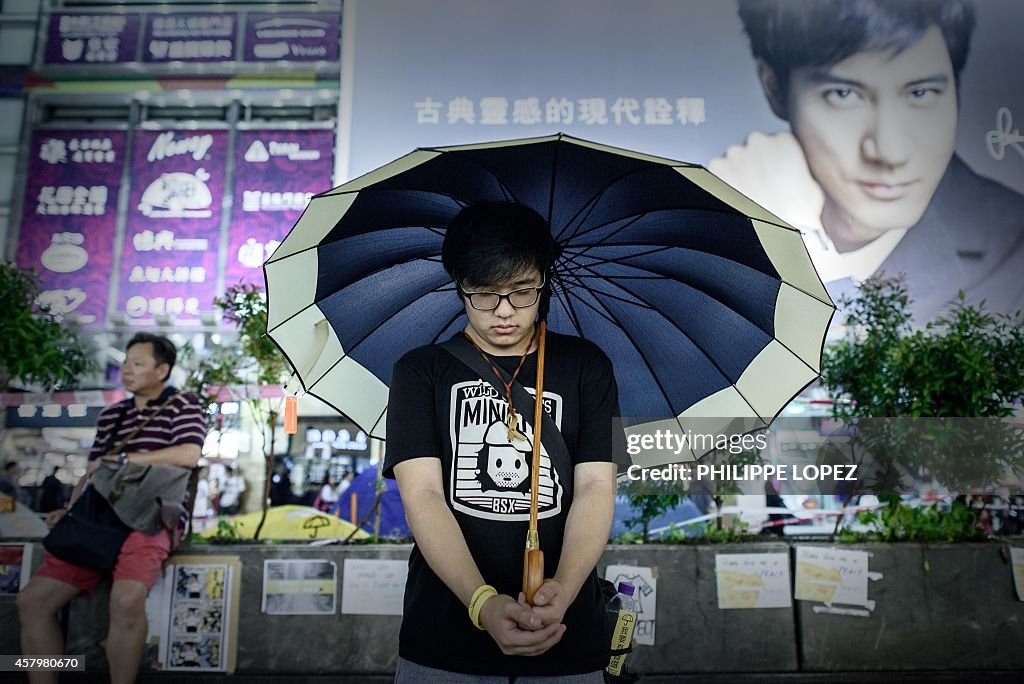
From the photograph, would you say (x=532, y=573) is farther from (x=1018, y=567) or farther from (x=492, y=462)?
(x=1018, y=567)

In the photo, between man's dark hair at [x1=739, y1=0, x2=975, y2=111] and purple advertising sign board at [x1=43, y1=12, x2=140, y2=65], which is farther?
purple advertising sign board at [x1=43, y1=12, x2=140, y2=65]

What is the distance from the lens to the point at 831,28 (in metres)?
4.46

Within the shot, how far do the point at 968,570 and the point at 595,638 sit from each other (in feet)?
8.37

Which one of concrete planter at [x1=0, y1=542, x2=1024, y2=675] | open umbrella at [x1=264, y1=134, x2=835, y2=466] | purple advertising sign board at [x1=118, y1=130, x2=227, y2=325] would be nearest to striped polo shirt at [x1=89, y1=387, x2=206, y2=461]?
concrete planter at [x1=0, y1=542, x2=1024, y2=675]

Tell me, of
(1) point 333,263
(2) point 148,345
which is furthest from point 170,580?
(1) point 333,263

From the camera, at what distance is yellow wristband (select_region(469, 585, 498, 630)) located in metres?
1.14

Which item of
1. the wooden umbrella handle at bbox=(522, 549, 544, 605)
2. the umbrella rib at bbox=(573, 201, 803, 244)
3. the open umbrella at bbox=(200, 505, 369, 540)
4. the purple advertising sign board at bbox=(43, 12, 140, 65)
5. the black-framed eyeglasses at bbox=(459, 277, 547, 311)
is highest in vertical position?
the purple advertising sign board at bbox=(43, 12, 140, 65)

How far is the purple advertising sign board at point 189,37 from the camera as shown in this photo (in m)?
4.68

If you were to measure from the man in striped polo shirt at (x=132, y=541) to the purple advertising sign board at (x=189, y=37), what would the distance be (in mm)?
2562

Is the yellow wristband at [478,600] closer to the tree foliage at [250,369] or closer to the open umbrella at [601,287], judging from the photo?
the open umbrella at [601,287]

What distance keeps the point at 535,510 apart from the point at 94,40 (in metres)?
4.86

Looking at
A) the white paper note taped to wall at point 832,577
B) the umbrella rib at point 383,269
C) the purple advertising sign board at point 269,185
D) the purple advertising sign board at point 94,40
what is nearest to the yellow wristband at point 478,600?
the umbrella rib at point 383,269

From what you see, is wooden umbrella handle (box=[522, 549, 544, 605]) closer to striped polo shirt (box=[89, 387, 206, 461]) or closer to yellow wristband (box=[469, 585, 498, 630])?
yellow wristband (box=[469, 585, 498, 630])

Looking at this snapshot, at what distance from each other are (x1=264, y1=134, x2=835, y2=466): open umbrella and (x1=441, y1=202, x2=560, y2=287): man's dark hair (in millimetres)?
199
